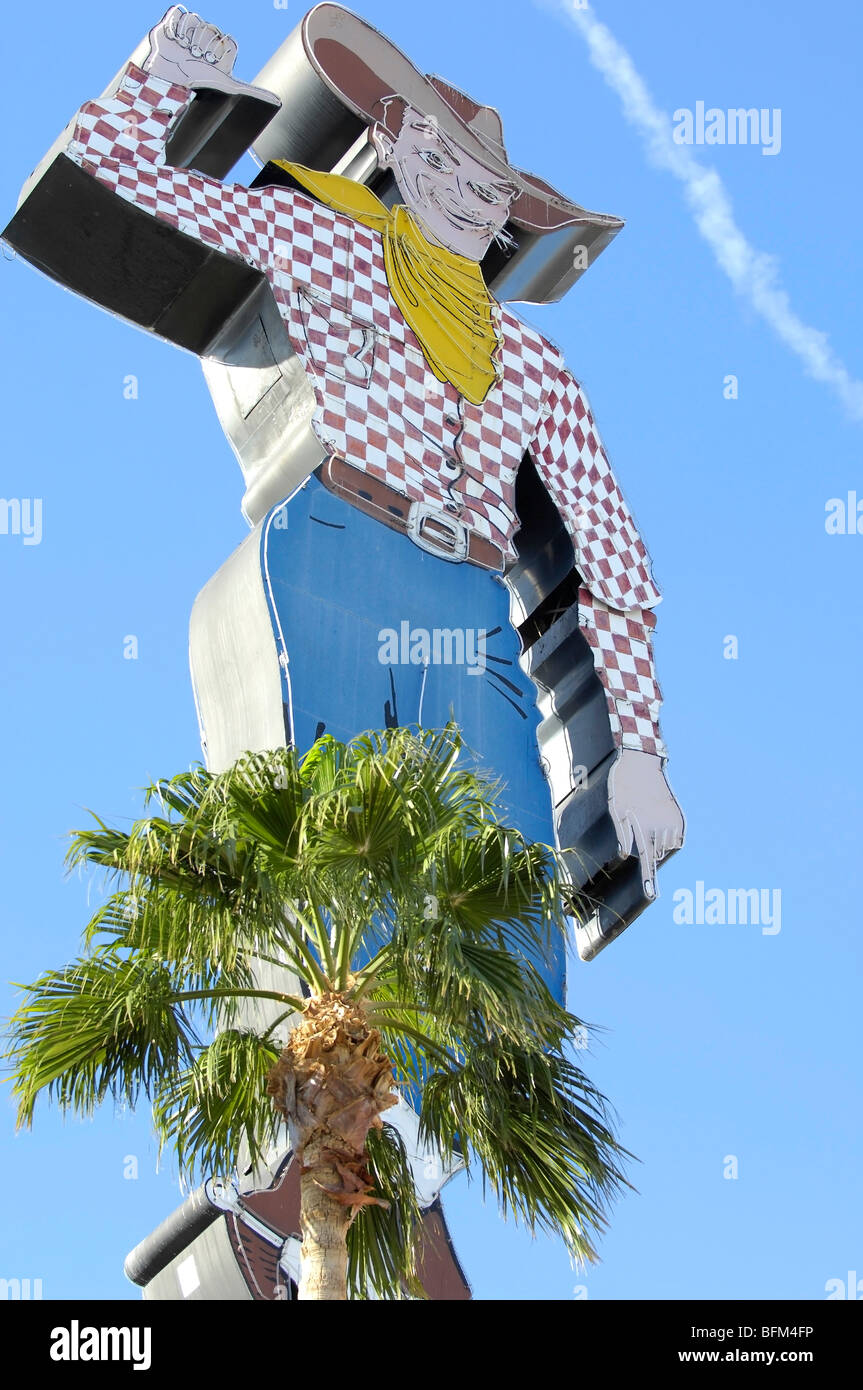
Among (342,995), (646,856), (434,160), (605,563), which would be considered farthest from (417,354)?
(342,995)

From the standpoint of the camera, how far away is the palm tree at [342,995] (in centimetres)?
914

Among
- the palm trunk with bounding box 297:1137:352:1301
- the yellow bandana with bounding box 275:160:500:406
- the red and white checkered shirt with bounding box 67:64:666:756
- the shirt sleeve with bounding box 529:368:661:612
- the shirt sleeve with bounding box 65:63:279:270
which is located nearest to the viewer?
the palm trunk with bounding box 297:1137:352:1301

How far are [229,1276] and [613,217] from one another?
9.63 metres

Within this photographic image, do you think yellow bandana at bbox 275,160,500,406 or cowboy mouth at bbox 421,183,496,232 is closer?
yellow bandana at bbox 275,160,500,406

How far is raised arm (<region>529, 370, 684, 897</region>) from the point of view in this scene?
14406 millimetres

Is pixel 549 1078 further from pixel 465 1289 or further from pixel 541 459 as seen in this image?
pixel 541 459

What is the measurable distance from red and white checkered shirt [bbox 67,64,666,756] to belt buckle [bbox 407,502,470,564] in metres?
0.09

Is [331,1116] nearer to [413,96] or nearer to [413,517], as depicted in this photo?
[413,517]

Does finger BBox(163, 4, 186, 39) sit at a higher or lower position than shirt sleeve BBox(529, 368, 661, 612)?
higher

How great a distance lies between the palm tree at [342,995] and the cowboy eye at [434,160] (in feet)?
24.8

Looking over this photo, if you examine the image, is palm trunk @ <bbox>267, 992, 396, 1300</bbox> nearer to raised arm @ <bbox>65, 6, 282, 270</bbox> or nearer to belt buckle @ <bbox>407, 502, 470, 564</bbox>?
belt buckle @ <bbox>407, 502, 470, 564</bbox>

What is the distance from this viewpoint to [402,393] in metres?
14.7

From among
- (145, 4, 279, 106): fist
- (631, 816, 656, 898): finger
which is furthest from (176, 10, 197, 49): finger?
(631, 816, 656, 898): finger
